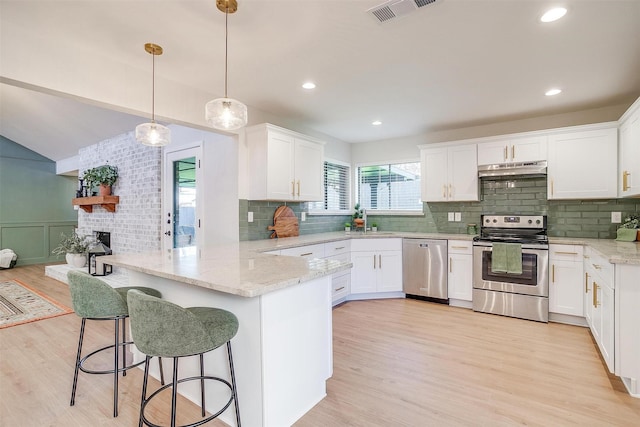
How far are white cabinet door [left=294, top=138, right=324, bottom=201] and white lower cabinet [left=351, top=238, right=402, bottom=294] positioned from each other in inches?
34.9

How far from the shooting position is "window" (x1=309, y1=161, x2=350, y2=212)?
505 cm

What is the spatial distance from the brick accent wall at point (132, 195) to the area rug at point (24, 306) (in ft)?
4.05

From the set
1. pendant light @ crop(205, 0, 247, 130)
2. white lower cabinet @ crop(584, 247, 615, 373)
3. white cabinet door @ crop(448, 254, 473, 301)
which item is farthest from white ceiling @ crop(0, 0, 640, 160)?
white cabinet door @ crop(448, 254, 473, 301)

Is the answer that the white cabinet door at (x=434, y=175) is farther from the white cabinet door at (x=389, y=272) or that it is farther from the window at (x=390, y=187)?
the white cabinet door at (x=389, y=272)

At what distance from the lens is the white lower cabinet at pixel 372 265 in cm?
436

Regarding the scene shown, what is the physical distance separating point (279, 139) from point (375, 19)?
189cm

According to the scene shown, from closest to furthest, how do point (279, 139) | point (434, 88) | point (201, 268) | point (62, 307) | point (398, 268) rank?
point (201, 268) < point (434, 88) < point (279, 139) < point (62, 307) < point (398, 268)

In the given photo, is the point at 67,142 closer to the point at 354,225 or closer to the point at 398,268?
the point at 354,225

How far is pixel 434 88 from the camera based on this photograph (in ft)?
10.3

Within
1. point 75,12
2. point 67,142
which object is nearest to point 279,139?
point 75,12

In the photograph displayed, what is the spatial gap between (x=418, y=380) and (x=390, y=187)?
338 centimetres

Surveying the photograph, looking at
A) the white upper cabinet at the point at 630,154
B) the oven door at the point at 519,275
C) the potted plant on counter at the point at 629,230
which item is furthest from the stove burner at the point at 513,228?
the white upper cabinet at the point at 630,154

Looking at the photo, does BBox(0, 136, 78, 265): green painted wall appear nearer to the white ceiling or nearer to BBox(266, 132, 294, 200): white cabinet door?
the white ceiling

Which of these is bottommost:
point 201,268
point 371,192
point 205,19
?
point 201,268
